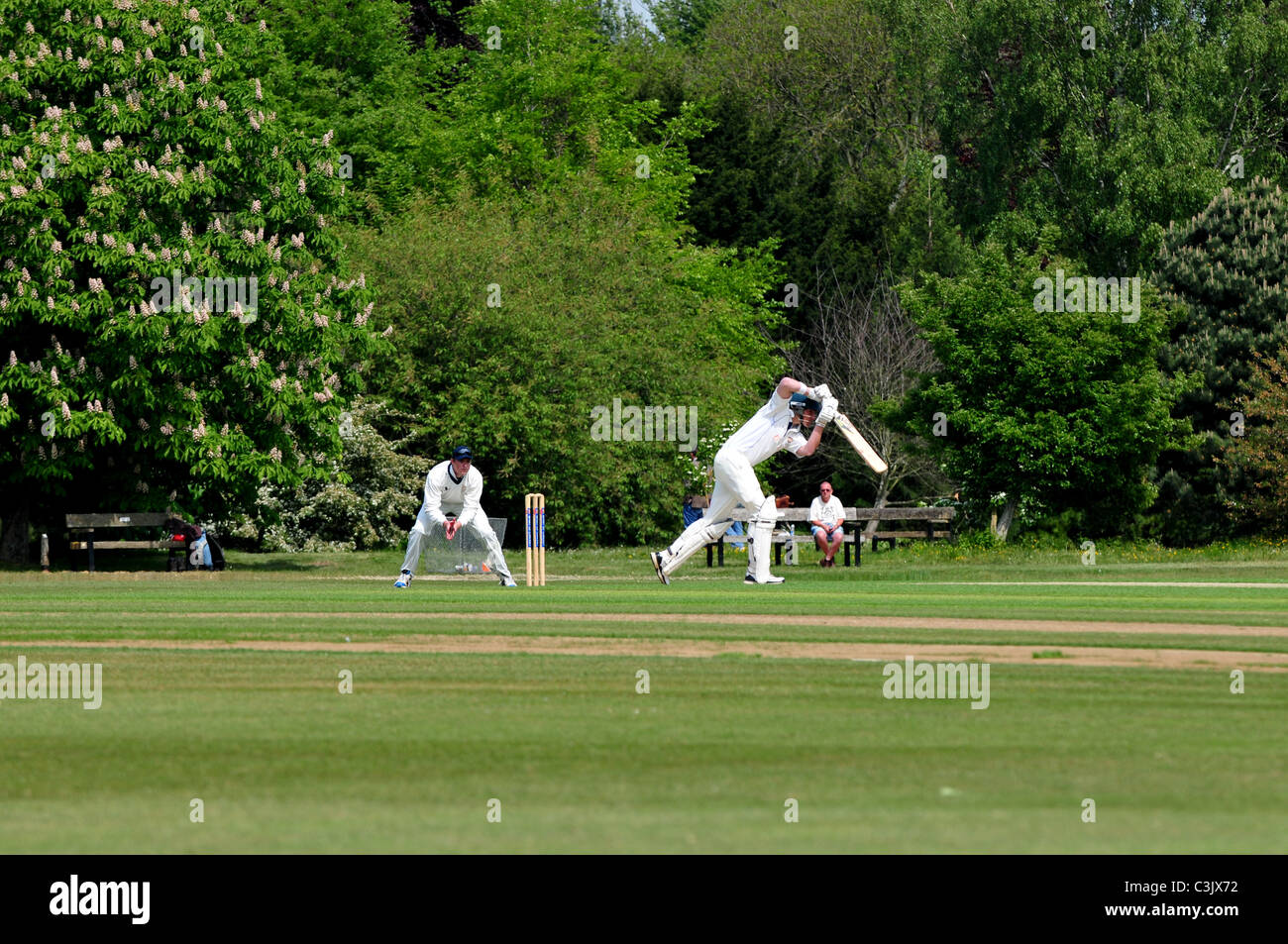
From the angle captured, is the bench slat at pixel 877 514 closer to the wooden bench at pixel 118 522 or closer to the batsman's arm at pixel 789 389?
the batsman's arm at pixel 789 389

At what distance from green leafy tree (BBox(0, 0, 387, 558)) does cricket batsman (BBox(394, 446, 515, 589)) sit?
7.89m

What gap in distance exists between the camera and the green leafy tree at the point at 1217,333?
43.3 m

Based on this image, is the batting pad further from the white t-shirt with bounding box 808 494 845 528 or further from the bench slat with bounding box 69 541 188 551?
the bench slat with bounding box 69 541 188 551

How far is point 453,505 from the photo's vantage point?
950 inches

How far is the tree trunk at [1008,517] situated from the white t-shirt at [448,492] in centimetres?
1720

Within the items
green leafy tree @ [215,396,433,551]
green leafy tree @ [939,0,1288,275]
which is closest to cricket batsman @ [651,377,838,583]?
green leafy tree @ [215,396,433,551]

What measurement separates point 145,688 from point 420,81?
158 ft

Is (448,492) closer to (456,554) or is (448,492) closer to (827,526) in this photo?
(456,554)

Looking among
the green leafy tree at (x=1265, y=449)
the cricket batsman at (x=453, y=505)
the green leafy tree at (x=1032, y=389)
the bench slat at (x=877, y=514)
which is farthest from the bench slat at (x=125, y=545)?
the green leafy tree at (x=1265, y=449)

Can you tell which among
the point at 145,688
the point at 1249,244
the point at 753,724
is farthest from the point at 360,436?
the point at 753,724

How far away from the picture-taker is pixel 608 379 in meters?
41.9

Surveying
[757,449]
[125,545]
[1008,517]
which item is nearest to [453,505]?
[757,449]

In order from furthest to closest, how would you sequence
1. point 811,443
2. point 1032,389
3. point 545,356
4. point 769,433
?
point 545,356
point 1032,389
point 769,433
point 811,443

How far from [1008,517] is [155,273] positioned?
17917mm
